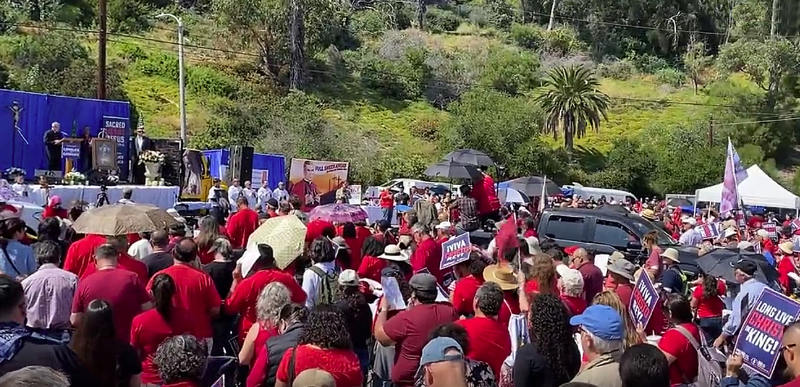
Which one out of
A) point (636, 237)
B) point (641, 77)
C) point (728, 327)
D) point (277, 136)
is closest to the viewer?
point (728, 327)

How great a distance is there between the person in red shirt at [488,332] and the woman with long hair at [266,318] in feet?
3.91

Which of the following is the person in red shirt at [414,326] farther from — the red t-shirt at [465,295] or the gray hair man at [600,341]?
the gray hair man at [600,341]

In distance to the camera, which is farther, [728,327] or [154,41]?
[154,41]

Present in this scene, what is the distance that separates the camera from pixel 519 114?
1892 inches

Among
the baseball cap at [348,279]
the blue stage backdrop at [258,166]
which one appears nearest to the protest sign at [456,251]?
the baseball cap at [348,279]

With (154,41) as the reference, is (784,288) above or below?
below

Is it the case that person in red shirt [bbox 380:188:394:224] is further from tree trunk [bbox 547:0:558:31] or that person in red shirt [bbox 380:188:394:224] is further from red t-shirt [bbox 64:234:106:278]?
tree trunk [bbox 547:0:558:31]

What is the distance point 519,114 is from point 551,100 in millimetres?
6224

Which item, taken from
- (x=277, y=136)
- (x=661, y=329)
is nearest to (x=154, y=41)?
(x=277, y=136)

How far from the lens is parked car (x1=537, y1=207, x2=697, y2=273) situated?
15359 mm

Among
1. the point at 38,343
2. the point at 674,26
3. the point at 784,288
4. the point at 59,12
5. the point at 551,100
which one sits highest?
the point at 674,26

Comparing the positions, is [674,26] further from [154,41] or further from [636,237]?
[636,237]

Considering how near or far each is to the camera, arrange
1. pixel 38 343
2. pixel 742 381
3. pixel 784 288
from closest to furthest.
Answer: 1. pixel 38 343
2. pixel 742 381
3. pixel 784 288

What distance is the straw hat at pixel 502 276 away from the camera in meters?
7.21
